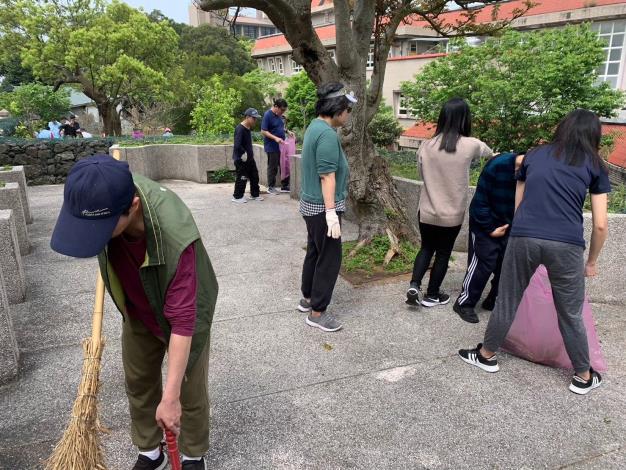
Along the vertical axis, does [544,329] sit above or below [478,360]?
above

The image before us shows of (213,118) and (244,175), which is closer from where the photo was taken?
(244,175)

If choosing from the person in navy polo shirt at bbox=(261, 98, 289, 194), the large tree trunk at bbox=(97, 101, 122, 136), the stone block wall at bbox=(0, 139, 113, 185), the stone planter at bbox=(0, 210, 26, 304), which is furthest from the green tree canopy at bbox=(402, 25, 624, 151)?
the large tree trunk at bbox=(97, 101, 122, 136)

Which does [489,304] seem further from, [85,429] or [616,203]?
[85,429]

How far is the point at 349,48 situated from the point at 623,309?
11.6ft

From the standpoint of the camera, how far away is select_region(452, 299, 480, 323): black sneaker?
13.1 feet

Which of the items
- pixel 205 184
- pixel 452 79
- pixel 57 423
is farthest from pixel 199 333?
pixel 452 79

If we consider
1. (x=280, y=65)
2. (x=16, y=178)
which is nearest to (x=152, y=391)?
(x=16, y=178)

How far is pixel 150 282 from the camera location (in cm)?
183

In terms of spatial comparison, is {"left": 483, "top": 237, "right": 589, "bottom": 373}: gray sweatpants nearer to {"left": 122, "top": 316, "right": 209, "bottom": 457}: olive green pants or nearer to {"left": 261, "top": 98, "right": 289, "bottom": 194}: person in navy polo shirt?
{"left": 122, "top": 316, "right": 209, "bottom": 457}: olive green pants

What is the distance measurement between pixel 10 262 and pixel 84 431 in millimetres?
2848

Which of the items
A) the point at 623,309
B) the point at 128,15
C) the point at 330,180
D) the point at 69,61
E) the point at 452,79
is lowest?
the point at 623,309

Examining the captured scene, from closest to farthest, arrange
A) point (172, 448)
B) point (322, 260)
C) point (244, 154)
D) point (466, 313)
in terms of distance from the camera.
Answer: point (172, 448) → point (322, 260) → point (466, 313) → point (244, 154)

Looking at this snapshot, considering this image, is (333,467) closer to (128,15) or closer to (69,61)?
(69,61)

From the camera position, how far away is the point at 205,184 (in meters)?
10.5
